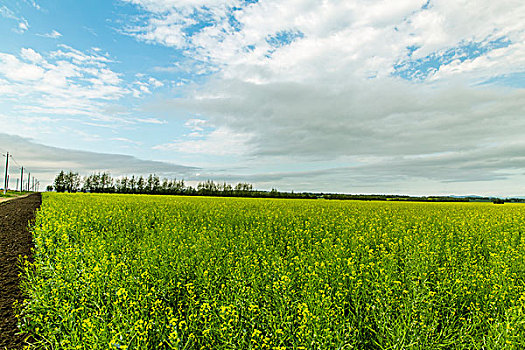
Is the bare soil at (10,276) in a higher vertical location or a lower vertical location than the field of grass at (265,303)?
lower

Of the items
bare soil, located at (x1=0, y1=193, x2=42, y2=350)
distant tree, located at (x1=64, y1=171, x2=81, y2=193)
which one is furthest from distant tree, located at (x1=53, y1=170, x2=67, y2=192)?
bare soil, located at (x1=0, y1=193, x2=42, y2=350)

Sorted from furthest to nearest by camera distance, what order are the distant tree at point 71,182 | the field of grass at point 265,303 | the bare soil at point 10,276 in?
the distant tree at point 71,182 → the bare soil at point 10,276 → the field of grass at point 265,303

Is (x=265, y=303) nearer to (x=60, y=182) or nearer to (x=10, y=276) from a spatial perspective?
(x=10, y=276)

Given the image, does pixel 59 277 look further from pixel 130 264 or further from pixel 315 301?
pixel 315 301

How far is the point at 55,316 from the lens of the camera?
5.91 meters

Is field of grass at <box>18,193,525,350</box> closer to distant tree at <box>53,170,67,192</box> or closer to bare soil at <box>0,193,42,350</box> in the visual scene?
bare soil at <box>0,193,42,350</box>

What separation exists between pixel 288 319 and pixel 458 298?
149 inches

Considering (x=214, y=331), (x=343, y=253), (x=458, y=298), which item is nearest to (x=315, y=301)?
(x=214, y=331)

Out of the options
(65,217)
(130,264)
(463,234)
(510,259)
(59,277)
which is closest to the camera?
(59,277)

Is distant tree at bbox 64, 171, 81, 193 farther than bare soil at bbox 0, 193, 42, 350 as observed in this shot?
Yes

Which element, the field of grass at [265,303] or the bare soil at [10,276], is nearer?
the field of grass at [265,303]

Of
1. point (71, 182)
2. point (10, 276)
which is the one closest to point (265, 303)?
point (10, 276)

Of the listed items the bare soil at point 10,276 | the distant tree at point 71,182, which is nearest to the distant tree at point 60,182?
the distant tree at point 71,182

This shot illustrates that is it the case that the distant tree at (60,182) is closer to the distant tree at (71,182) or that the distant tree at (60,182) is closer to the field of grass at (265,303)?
the distant tree at (71,182)
